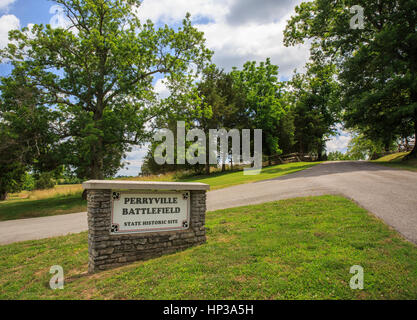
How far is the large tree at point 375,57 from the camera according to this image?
1883cm

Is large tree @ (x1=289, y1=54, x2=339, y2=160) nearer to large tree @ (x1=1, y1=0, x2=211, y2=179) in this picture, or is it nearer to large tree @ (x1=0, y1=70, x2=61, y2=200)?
large tree @ (x1=1, y1=0, x2=211, y2=179)

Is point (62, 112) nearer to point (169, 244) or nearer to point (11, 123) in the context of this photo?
point (11, 123)

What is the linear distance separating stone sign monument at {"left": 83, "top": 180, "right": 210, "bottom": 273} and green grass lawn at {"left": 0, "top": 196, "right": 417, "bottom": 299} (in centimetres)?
34

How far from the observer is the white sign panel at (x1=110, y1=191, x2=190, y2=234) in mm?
5070

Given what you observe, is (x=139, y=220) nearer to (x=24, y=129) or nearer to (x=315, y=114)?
(x=24, y=129)

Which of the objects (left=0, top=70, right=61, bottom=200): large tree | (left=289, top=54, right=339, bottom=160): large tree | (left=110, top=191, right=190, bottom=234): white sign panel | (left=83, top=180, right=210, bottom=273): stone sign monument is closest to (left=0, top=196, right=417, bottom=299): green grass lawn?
(left=83, top=180, right=210, bottom=273): stone sign monument

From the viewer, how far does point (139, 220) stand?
5277mm

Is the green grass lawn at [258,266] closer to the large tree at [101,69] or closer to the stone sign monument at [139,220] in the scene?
the stone sign monument at [139,220]

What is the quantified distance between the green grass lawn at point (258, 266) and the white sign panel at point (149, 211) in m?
0.71

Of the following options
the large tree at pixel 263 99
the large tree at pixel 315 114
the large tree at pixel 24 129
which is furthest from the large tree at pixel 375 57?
the large tree at pixel 24 129

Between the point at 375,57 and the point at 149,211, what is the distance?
23826 mm

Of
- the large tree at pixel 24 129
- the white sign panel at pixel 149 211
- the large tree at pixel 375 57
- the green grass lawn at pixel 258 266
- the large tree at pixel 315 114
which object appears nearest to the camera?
the green grass lawn at pixel 258 266

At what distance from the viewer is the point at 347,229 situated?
18.1 ft

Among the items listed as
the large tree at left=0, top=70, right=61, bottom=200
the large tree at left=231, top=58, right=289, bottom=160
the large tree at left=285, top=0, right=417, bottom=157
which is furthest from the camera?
the large tree at left=231, top=58, right=289, bottom=160
